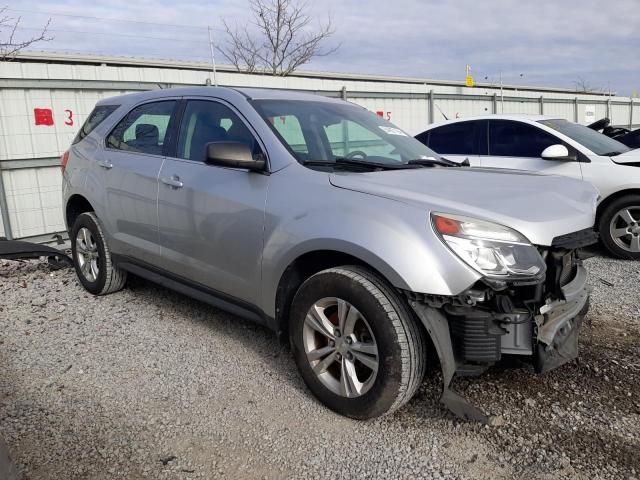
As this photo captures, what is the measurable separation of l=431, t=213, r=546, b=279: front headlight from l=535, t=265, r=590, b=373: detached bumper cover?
12.3 inches

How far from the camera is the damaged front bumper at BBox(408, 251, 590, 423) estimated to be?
2.56 meters

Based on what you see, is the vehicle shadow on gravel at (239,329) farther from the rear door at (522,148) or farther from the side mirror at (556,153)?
the rear door at (522,148)

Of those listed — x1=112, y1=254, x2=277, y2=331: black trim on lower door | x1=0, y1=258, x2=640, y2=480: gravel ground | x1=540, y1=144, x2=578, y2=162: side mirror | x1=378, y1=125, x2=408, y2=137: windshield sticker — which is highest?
x1=378, y1=125, x2=408, y2=137: windshield sticker

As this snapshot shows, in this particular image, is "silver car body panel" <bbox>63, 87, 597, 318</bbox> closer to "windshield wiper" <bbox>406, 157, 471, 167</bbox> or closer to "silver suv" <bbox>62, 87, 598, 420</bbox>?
"silver suv" <bbox>62, 87, 598, 420</bbox>

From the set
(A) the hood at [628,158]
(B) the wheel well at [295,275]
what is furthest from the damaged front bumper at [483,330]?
(A) the hood at [628,158]

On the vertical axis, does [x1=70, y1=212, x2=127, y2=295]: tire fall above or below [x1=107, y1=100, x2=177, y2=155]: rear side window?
below

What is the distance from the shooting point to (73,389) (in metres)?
3.36

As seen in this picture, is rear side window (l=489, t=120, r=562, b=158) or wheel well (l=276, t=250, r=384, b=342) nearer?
wheel well (l=276, t=250, r=384, b=342)

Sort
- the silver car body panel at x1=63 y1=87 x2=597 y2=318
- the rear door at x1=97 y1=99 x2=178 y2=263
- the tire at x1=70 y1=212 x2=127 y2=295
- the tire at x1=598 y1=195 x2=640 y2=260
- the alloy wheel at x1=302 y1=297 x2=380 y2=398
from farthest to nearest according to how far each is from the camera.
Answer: the tire at x1=598 y1=195 x2=640 y2=260
the tire at x1=70 y1=212 x2=127 y2=295
the rear door at x1=97 y1=99 x2=178 y2=263
the alloy wheel at x1=302 y1=297 x2=380 y2=398
the silver car body panel at x1=63 y1=87 x2=597 y2=318

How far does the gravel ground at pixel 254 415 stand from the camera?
260 cm

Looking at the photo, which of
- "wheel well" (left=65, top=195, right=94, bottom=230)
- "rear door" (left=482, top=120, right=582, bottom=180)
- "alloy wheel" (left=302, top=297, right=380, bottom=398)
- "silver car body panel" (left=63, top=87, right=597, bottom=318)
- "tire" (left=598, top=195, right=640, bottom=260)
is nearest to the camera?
"silver car body panel" (left=63, top=87, right=597, bottom=318)

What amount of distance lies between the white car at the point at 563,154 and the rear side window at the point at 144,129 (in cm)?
407

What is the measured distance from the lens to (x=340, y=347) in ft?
9.61

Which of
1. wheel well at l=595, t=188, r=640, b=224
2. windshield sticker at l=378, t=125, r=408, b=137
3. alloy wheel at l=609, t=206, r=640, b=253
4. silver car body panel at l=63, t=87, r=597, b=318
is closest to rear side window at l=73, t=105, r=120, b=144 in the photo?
silver car body panel at l=63, t=87, r=597, b=318
